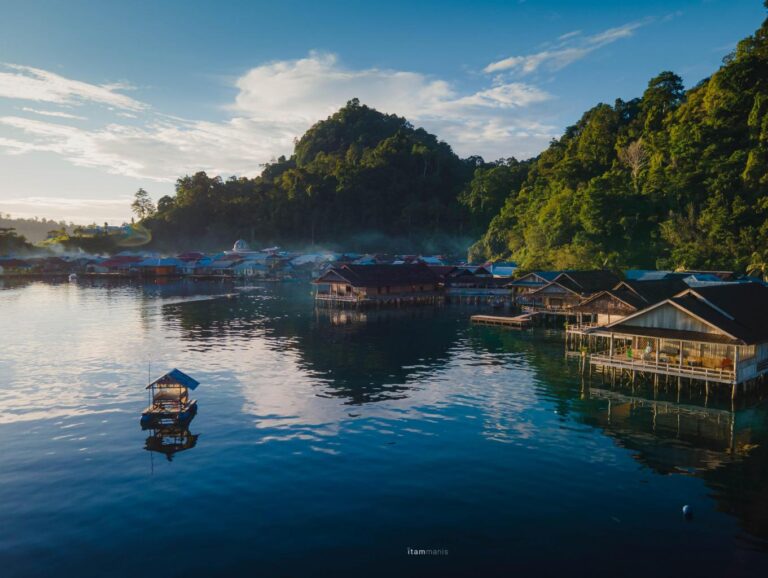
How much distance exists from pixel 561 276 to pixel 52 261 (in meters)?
127

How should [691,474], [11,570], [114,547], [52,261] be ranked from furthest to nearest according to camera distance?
[52,261] → [691,474] → [114,547] → [11,570]

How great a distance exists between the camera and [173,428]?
88.0ft

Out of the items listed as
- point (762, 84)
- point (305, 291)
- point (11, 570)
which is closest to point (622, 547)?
point (11, 570)

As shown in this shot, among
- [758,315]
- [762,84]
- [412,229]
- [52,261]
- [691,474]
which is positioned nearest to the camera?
[691,474]

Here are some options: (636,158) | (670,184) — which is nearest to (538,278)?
(670,184)

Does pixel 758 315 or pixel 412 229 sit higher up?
pixel 412 229

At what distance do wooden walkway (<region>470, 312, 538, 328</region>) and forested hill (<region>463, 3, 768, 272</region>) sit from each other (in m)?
21.1

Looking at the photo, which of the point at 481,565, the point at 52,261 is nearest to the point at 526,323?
the point at 481,565

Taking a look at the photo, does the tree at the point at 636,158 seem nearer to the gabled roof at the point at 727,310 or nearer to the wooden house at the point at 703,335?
the gabled roof at the point at 727,310

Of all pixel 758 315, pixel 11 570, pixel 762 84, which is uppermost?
pixel 762 84

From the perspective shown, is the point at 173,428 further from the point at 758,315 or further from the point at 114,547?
the point at 758,315

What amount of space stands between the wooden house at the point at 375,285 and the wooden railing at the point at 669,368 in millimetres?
40563

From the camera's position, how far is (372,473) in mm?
21656

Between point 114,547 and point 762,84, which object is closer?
point 114,547
